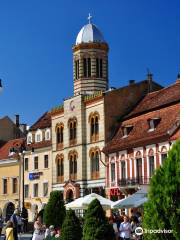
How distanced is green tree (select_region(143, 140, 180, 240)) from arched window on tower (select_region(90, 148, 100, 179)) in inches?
1579

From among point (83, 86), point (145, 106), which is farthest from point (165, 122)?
point (83, 86)

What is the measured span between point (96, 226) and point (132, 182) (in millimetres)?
27057

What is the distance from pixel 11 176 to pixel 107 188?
63.3ft

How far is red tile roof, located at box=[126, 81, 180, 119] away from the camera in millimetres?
44906

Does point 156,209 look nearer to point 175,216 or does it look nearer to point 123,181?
point 175,216

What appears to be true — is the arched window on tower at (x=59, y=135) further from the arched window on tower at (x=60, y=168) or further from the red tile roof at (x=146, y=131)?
the red tile roof at (x=146, y=131)

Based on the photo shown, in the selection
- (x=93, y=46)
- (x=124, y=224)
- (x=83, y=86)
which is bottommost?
(x=124, y=224)

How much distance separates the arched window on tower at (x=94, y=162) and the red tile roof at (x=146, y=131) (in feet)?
7.09

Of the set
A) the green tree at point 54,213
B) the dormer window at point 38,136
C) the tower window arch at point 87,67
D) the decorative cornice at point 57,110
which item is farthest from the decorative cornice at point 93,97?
the green tree at point 54,213

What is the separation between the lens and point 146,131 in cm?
4469

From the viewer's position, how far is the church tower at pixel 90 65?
58094 mm

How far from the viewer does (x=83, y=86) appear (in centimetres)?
5819

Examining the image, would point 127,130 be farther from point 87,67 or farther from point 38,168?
point 38,168

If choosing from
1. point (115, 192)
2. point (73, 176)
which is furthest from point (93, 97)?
point (115, 192)
